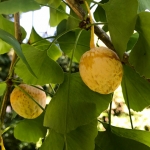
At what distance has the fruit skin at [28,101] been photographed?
498 millimetres

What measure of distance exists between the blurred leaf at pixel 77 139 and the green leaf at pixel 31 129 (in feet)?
0.39

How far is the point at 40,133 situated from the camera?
22.9 inches

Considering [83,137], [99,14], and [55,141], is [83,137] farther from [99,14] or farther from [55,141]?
[99,14]

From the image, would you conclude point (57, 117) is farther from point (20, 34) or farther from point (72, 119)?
point (20, 34)

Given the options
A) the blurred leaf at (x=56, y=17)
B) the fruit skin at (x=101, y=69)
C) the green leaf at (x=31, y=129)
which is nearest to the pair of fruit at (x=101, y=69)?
the fruit skin at (x=101, y=69)

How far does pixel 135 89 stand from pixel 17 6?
0.24 metres

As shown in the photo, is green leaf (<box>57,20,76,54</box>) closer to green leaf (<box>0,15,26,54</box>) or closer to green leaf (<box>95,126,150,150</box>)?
green leaf (<box>0,15,26,54</box>)

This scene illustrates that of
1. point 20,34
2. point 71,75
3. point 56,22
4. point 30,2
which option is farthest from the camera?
point 56,22

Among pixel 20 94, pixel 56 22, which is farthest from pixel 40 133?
pixel 56 22

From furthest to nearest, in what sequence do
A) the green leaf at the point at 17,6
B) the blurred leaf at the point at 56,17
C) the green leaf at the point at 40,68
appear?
the blurred leaf at the point at 56,17 < the green leaf at the point at 40,68 < the green leaf at the point at 17,6

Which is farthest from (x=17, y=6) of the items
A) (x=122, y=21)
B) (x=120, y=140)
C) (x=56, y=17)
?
(x=56, y=17)

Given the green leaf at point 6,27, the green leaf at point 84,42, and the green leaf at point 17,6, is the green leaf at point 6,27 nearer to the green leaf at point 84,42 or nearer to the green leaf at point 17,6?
the green leaf at point 84,42

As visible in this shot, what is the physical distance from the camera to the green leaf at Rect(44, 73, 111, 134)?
1.32 feet

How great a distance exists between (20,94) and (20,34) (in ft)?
0.38
